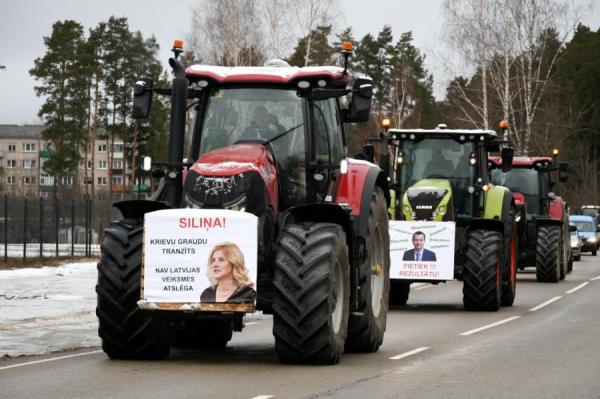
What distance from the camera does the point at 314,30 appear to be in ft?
218

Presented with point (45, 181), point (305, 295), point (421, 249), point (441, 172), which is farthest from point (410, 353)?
point (45, 181)

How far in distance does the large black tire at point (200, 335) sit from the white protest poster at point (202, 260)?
2344 mm

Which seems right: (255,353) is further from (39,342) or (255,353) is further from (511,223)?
(511,223)

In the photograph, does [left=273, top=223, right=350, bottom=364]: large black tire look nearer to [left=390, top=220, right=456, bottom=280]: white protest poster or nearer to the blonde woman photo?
the blonde woman photo

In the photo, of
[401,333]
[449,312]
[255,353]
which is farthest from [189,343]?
[449,312]

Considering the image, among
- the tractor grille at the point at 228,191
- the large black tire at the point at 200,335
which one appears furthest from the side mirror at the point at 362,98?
the large black tire at the point at 200,335

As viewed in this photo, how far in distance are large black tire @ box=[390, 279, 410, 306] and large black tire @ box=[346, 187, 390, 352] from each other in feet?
27.0

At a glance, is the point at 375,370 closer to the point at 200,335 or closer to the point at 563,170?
the point at 200,335

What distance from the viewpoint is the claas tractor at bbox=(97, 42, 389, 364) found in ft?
42.9

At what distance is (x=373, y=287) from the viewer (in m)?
16.2

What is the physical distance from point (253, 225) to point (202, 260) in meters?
0.59

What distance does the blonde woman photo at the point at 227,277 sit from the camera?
1296 centimetres

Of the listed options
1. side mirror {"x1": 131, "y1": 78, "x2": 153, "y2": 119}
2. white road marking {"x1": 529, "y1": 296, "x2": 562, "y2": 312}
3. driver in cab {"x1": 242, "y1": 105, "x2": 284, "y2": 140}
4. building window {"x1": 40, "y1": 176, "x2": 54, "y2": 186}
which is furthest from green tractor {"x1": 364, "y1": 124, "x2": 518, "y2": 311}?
building window {"x1": 40, "y1": 176, "x2": 54, "y2": 186}

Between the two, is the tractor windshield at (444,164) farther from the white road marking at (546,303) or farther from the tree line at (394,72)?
the tree line at (394,72)
